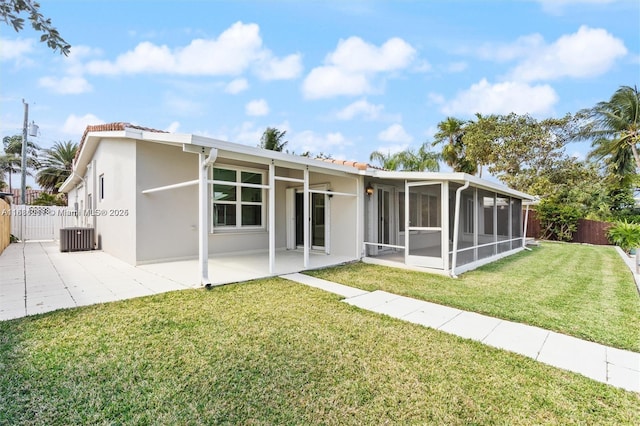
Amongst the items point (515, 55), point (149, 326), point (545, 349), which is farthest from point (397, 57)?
point (149, 326)

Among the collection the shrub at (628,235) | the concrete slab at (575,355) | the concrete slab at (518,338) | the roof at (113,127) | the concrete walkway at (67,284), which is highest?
the roof at (113,127)

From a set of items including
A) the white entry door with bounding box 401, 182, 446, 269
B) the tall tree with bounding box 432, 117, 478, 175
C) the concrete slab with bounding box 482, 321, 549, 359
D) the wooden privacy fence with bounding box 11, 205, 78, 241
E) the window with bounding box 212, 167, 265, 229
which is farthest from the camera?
the tall tree with bounding box 432, 117, 478, 175

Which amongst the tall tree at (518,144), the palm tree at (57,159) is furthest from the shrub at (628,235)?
the palm tree at (57,159)

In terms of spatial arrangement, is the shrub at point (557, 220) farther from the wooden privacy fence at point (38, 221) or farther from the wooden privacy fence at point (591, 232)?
the wooden privacy fence at point (38, 221)

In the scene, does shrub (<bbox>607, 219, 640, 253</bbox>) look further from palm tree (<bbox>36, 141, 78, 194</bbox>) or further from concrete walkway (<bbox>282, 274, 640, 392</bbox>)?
palm tree (<bbox>36, 141, 78, 194</bbox>)

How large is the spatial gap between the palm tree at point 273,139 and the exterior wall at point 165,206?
14.2m

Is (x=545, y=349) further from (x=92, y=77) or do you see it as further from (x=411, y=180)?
(x=92, y=77)

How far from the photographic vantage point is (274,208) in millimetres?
9633

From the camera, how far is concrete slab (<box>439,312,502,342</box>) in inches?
161

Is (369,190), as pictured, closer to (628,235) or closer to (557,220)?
(628,235)

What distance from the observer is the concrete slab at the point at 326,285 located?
19.6ft

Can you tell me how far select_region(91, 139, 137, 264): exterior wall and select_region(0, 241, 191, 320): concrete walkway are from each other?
0.73m

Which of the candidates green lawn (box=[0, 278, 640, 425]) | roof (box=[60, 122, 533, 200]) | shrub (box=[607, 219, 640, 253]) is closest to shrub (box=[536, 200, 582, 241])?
shrub (box=[607, 219, 640, 253])

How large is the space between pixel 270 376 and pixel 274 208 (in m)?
6.93
